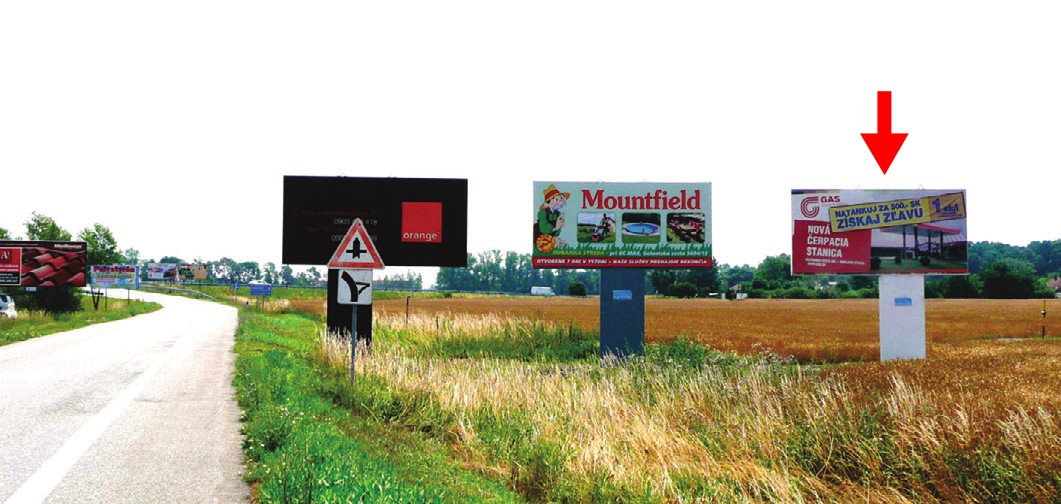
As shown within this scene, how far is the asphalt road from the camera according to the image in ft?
23.9

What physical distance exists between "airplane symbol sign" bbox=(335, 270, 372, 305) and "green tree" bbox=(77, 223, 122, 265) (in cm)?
7821

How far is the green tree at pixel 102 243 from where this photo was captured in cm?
8162

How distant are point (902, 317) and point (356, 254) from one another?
1758 cm

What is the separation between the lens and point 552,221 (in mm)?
24203

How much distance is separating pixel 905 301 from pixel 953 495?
52.0ft

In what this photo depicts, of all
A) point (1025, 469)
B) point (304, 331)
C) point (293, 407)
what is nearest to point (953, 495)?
point (1025, 469)

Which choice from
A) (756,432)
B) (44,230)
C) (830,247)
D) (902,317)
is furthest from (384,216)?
(44,230)

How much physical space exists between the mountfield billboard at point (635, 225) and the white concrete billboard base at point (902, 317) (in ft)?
18.6

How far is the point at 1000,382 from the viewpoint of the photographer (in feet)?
42.6

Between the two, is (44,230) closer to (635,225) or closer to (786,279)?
(635,225)

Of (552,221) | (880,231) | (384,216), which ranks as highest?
(384,216)

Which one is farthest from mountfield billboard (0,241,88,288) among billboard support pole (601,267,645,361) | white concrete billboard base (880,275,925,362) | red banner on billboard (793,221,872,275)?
white concrete billboard base (880,275,925,362)

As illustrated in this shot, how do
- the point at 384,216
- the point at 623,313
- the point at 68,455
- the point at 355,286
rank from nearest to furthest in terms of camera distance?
1. the point at 68,455
2. the point at 355,286
3. the point at 623,313
4. the point at 384,216

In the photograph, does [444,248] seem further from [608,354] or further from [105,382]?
[105,382]
